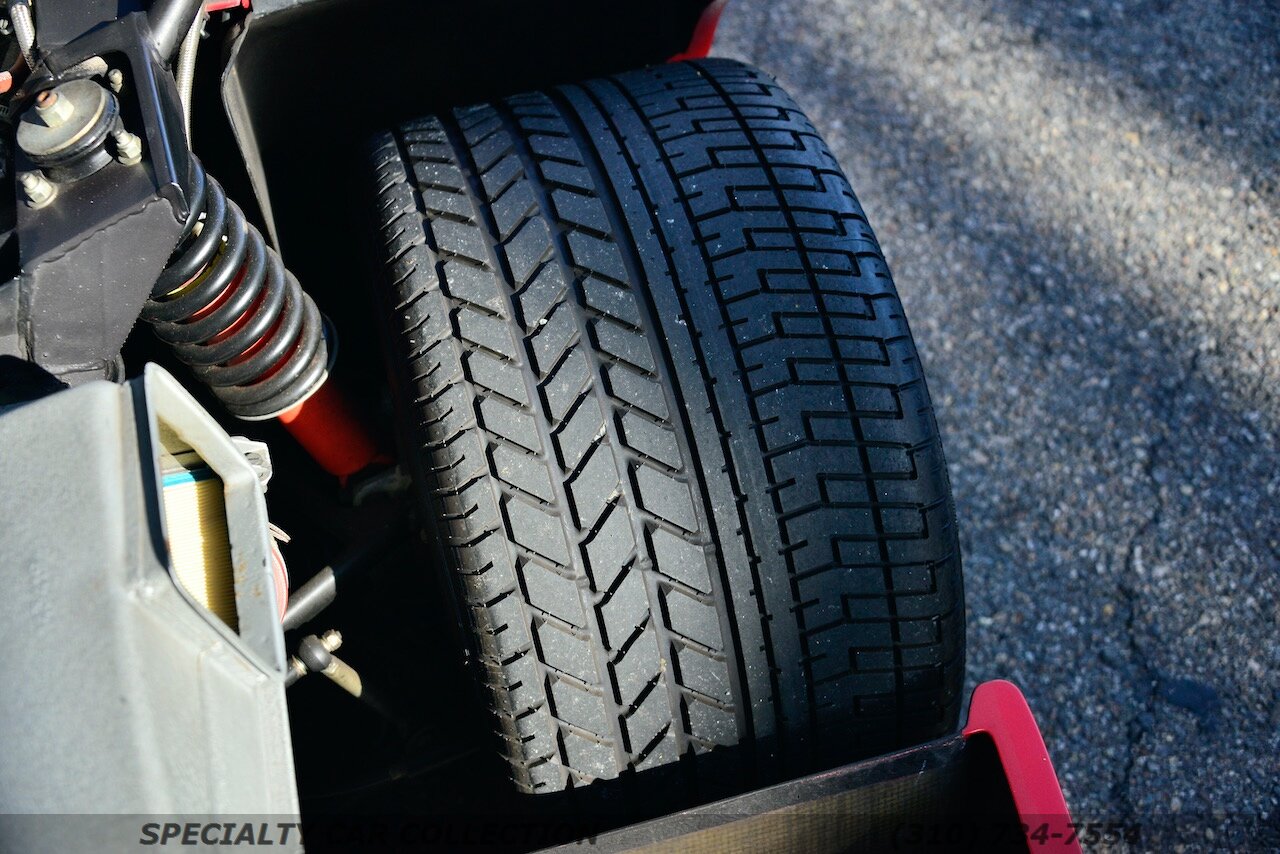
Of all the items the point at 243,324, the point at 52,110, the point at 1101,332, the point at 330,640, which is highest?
the point at 52,110

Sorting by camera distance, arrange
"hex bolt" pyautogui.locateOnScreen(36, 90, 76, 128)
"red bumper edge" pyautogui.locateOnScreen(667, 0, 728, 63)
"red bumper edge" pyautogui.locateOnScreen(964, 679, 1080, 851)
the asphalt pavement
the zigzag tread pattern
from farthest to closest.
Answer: the asphalt pavement, "red bumper edge" pyautogui.locateOnScreen(667, 0, 728, 63), the zigzag tread pattern, "red bumper edge" pyautogui.locateOnScreen(964, 679, 1080, 851), "hex bolt" pyautogui.locateOnScreen(36, 90, 76, 128)

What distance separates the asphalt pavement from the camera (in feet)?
6.71

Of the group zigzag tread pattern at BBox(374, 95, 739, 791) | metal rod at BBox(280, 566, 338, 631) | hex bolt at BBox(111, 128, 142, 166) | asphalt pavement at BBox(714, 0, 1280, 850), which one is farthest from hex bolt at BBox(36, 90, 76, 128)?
asphalt pavement at BBox(714, 0, 1280, 850)

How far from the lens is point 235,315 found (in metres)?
1.32

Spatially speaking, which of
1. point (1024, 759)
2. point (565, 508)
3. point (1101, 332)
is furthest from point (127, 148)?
point (1101, 332)

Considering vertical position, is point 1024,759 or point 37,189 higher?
point 37,189

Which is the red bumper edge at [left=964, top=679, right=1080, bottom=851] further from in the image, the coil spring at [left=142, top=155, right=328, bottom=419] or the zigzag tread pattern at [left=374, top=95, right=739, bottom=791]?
the coil spring at [left=142, top=155, right=328, bottom=419]

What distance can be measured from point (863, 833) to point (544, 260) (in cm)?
82

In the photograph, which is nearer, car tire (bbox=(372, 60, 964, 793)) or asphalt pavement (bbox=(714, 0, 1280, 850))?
car tire (bbox=(372, 60, 964, 793))

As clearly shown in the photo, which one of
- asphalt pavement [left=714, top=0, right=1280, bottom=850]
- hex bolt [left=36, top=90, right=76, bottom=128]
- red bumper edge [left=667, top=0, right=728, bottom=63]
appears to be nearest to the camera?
hex bolt [left=36, top=90, right=76, bottom=128]

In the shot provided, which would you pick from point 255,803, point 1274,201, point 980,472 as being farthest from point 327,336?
point 1274,201

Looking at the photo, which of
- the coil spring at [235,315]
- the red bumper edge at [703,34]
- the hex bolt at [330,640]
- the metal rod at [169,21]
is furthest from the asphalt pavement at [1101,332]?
the metal rod at [169,21]

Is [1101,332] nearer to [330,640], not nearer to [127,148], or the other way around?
[330,640]

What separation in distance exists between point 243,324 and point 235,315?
32 mm
